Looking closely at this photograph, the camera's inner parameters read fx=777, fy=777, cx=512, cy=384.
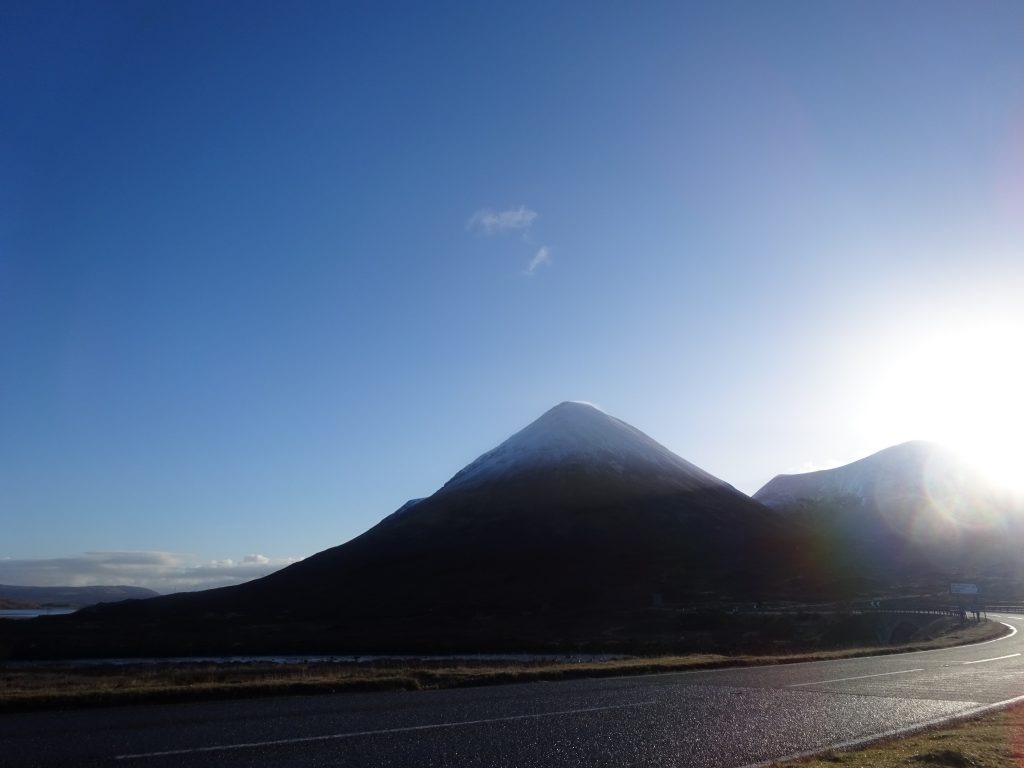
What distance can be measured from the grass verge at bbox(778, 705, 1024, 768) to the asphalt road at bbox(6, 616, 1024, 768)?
644 millimetres

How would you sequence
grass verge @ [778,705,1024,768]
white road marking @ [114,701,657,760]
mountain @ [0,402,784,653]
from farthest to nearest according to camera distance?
mountain @ [0,402,784,653]
white road marking @ [114,701,657,760]
grass verge @ [778,705,1024,768]

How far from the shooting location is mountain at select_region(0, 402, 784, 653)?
90250 mm

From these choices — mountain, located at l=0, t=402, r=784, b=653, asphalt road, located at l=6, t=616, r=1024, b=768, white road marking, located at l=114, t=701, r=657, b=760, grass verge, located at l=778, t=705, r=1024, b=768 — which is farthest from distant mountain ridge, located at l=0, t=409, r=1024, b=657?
grass verge, located at l=778, t=705, r=1024, b=768

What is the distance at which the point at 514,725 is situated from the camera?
1296cm

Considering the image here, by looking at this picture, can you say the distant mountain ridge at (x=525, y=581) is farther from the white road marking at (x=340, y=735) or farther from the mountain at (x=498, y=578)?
the white road marking at (x=340, y=735)

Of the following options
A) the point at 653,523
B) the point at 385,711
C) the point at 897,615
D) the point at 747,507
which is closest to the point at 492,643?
the point at 897,615

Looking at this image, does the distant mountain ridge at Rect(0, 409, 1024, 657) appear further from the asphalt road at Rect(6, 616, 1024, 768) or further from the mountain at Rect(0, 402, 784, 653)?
the asphalt road at Rect(6, 616, 1024, 768)

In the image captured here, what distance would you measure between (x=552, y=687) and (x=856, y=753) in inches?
355

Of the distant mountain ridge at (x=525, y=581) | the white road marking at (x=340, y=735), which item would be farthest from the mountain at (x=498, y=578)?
the white road marking at (x=340, y=735)

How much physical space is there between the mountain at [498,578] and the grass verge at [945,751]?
187 feet

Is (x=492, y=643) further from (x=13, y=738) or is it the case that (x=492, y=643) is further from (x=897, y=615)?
(x=13, y=738)

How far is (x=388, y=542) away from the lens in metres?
174

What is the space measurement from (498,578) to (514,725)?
424 feet

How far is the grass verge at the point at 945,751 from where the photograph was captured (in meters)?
10.1
